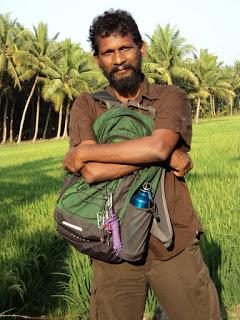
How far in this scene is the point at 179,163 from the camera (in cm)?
190

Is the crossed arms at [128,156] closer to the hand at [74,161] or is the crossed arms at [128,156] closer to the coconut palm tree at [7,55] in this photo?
the hand at [74,161]

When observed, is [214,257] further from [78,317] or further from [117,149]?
[117,149]

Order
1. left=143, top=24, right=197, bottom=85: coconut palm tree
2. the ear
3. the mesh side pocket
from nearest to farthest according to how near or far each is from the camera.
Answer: the mesh side pocket < the ear < left=143, top=24, right=197, bottom=85: coconut palm tree

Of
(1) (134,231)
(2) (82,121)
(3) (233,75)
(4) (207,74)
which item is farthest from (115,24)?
(3) (233,75)

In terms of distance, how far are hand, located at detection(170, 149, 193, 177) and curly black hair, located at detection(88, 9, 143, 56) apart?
55 cm

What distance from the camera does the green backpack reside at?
70.1 inches

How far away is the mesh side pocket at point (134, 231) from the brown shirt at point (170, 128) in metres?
0.11

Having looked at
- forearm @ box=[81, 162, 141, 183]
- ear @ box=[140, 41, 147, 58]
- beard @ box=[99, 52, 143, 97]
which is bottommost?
forearm @ box=[81, 162, 141, 183]

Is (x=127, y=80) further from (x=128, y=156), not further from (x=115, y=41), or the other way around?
(x=128, y=156)

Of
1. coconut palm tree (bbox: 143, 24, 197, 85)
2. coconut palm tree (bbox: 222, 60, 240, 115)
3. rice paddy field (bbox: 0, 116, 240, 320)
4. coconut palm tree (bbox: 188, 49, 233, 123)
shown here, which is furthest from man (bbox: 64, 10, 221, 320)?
coconut palm tree (bbox: 222, 60, 240, 115)

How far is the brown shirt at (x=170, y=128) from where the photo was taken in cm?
187

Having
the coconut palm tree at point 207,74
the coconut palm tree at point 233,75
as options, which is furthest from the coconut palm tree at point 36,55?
the coconut palm tree at point 233,75

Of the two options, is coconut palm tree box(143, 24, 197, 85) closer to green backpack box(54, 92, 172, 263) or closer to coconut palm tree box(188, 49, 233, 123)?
coconut palm tree box(188, 49, 233, 123)

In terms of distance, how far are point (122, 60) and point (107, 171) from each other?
51 centimetres
